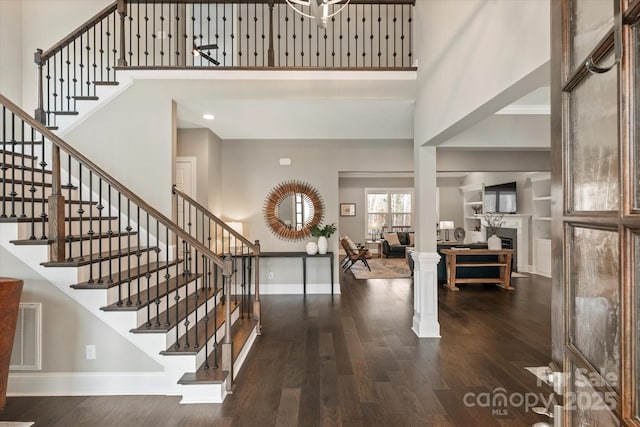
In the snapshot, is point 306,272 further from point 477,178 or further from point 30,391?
point 477,178

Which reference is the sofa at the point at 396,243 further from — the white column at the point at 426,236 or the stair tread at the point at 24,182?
the stair tread at the point at 24,182

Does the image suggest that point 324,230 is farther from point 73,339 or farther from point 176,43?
point 73,339

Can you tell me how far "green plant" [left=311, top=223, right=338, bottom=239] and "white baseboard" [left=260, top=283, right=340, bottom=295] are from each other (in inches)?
36.1

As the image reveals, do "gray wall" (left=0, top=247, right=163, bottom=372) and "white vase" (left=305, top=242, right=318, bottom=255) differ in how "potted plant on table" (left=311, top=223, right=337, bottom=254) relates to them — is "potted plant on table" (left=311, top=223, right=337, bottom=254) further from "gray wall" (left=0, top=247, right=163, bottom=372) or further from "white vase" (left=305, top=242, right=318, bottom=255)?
"gray wall" (left=0, top=247, right=163, bottom=372)

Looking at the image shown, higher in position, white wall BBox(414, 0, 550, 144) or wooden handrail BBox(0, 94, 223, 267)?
white wall BBox(414, 0, 550, 144)

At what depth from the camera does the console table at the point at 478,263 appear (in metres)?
6.68

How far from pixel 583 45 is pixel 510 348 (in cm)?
371

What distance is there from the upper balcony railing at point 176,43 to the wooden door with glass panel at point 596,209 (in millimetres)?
3638

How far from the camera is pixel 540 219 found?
27.0ft

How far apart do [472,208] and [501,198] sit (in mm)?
2128

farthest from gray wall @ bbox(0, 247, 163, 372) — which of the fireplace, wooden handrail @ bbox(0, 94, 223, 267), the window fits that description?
the window

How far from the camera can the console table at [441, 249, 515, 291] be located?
21.9 feet

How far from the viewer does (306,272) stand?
618 cm

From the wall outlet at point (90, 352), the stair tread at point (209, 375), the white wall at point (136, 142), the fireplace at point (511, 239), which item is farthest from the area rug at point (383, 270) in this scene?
the wall outlet at point (90, 352)
